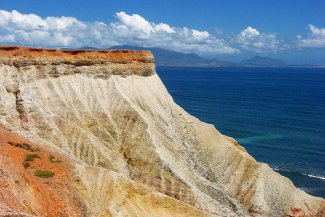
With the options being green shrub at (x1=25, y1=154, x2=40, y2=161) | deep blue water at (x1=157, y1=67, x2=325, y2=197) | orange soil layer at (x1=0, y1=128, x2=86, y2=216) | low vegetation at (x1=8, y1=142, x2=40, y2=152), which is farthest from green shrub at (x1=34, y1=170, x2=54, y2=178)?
deep blue water at (x1=157, y1=67, x2=325, y2=197)

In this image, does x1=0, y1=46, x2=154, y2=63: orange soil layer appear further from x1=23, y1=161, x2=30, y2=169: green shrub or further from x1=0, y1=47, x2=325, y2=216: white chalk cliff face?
x1=23, y1=161, x2=30, y2=169: green shrub

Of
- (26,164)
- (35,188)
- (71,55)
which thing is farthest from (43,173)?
(71,55)

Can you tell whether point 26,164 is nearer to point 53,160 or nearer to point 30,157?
point 30,157

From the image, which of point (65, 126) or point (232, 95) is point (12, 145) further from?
point (232, 95)

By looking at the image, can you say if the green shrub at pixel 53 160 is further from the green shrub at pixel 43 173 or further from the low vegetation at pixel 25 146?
the green shrub at pixel 43 173

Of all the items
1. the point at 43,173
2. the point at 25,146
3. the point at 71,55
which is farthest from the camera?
the point at 71,55

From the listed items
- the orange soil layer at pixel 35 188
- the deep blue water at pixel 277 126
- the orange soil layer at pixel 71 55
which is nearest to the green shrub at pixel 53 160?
A: the orange soil layer at pixel 35 188
